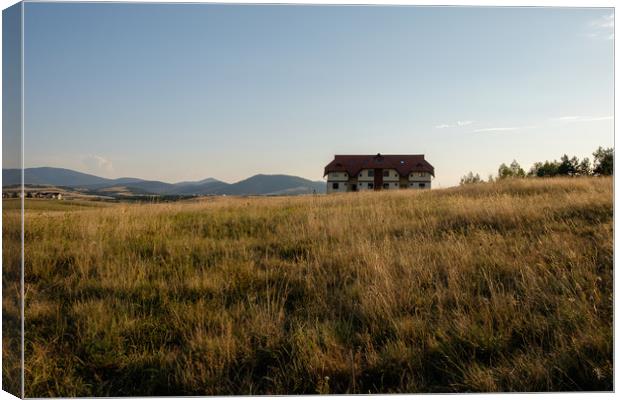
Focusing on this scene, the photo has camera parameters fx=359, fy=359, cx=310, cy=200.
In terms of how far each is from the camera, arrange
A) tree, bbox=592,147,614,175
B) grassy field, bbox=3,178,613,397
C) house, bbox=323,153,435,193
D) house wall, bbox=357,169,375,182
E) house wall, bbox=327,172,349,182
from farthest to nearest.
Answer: house wall, bbox=327,172,349,182, house wall, bbox=357,169,375,182, house, bbox=323,153,435,193, tree, bbox=592,147,614,175, grassy field, bbox=3,178,613,397

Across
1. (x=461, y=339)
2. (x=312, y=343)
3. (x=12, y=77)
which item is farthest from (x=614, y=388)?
(x=12, y=77)

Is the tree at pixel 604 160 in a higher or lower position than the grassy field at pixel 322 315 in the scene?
higher

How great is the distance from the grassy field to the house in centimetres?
99

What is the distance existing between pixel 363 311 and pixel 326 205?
5.88 metres

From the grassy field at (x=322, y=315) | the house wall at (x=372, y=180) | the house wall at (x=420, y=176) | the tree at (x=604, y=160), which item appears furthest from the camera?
the house wall at (x=372, y=180)

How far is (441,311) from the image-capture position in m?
2.78

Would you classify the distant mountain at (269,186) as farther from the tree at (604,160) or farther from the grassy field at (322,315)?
the tree at (604,160)

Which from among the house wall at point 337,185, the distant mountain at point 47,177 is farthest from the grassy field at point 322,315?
the house wall at point 337,185

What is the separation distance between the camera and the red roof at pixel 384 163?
469cm

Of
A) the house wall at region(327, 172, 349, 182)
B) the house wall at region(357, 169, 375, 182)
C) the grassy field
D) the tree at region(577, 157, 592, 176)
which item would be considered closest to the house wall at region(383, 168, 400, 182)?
the house wall at region(357, 169, 375, 182)

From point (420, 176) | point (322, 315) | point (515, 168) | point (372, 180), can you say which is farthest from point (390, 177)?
point (322, 315)

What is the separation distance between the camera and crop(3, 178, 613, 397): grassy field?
2.41 m

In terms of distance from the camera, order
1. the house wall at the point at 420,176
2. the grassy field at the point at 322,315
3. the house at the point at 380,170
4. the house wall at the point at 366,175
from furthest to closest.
A: 1. the house wall at the point at 366,175
2. the house wall at the point at 420,176
3. the house at the point at 380,170
4. the grassy field at the point at 322,315

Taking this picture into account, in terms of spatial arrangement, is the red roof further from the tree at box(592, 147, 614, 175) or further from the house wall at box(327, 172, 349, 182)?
the tree at box(592, 147, 614, 175)
